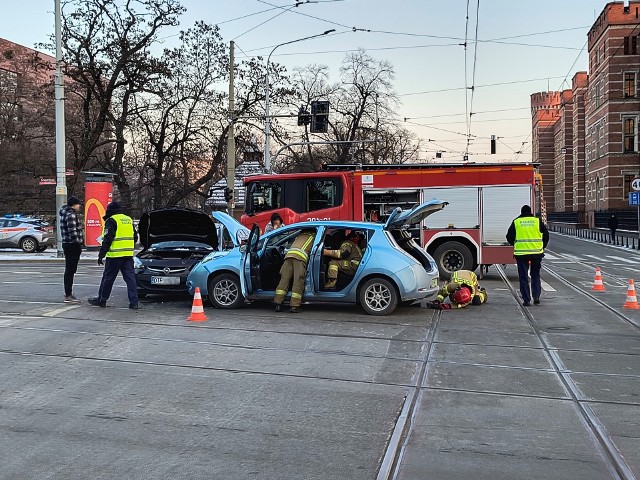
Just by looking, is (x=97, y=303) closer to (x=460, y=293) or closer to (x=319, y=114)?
(x=460, y=293)

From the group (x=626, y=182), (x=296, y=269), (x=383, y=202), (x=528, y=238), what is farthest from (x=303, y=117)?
(x=626, y=182)

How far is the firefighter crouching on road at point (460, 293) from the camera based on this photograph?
1242cm

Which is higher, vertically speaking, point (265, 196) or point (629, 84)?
point (629, 84)

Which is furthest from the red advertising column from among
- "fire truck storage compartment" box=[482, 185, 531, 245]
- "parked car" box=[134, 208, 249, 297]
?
"fire truck storage compartment" box=[482, 185, 531, 245]

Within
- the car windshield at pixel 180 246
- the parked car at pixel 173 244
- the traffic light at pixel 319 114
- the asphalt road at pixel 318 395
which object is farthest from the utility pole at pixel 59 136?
the asphalt road at pixel 318 395

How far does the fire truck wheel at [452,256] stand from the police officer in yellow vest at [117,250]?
8847 mm

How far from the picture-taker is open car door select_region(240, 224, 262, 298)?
1175 cm

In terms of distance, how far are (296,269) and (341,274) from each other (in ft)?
2.47

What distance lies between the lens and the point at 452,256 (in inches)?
725

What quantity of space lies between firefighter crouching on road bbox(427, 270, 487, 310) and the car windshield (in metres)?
4.54

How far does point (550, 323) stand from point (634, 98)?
6235cm

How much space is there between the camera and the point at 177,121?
35.5 metres

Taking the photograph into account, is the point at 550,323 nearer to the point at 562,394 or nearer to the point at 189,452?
the point at 562,394

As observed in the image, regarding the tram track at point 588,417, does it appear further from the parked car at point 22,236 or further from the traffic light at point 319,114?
the parked car at point 22,236
